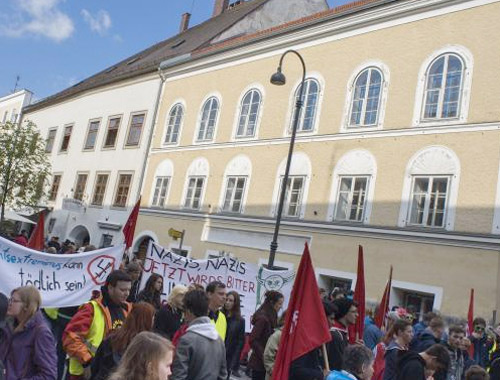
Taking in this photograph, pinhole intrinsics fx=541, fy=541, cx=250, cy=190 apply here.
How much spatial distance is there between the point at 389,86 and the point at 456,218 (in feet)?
16.9

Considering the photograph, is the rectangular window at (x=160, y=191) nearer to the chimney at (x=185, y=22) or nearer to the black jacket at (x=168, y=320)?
the chimney at (x=185, y=22)

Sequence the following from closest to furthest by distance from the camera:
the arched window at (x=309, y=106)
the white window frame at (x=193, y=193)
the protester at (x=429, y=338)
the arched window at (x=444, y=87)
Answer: the protester at (x=429, y=338) → the arched window at (x=444, y=87) → the arched window at (x=309, y=106) → the white window frame at (x=193, y=193)

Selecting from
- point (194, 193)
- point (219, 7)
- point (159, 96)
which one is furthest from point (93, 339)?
point (219, 7)

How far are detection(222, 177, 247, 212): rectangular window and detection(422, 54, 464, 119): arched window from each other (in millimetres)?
8070

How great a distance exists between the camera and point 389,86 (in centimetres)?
1780

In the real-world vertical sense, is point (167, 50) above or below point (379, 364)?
above

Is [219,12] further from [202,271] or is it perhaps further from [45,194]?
[202,271]

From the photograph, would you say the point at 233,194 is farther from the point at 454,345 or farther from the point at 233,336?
the point at 454,345

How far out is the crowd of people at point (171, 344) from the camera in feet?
13.4

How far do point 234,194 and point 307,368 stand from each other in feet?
56.2

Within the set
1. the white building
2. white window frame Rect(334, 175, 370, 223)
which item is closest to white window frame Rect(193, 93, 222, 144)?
the white building

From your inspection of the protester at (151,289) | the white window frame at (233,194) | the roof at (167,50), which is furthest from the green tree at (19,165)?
the protester at (151,289)

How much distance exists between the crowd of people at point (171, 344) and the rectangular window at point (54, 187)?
29.0 m

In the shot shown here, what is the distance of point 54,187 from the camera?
115ft
